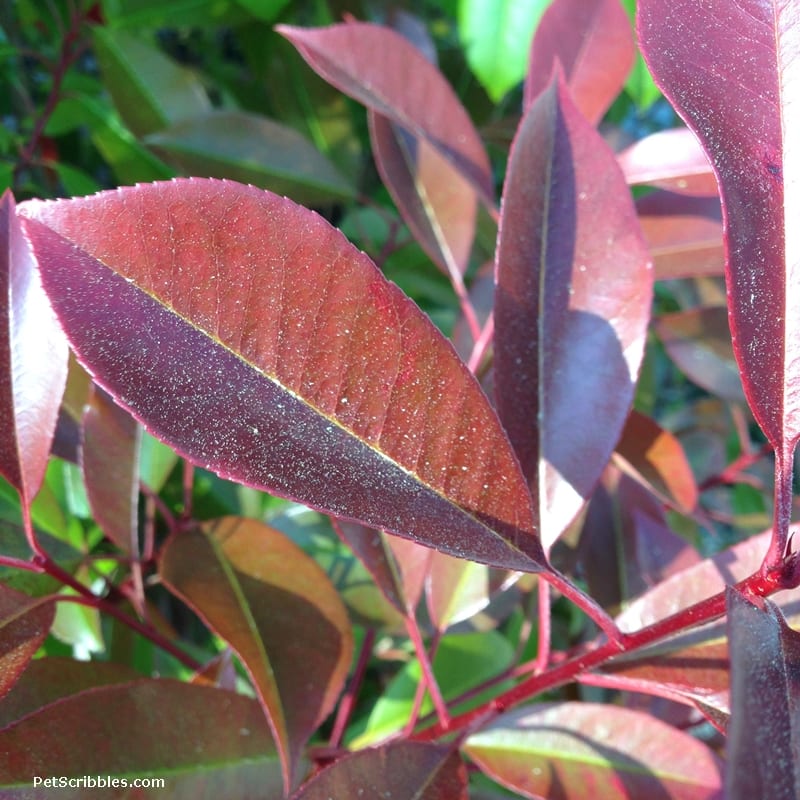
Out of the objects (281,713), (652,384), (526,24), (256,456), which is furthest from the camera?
(652,384)

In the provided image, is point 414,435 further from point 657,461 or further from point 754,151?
point 657,461

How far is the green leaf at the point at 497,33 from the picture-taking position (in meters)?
1.00

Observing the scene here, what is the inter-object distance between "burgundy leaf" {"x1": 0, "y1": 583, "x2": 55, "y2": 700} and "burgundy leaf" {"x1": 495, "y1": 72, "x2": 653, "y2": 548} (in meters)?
0.34

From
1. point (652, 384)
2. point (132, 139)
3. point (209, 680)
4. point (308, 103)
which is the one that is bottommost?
point (209, 680)

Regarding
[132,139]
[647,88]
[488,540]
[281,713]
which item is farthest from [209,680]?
[647,88]

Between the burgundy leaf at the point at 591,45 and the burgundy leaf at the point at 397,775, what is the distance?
0.61m

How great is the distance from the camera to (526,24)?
3.34 feet

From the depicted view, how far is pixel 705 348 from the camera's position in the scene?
1.05 meters

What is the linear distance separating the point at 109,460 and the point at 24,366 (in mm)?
161

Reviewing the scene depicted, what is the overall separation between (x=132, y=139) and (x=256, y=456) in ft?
3.01

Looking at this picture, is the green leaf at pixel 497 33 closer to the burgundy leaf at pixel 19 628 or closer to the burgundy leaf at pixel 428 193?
the burgundy leaf at pixel 428 193

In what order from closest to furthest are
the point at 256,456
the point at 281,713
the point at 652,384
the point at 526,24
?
the point at 256,456 → the point at 281,713 → the point at 526,24 → the point at 652,384

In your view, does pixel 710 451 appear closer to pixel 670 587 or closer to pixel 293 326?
pixel 670 587

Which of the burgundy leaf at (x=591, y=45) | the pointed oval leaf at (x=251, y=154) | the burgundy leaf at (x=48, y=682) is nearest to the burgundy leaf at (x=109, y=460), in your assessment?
the burgundy leaf at (x=48, y=682)
